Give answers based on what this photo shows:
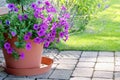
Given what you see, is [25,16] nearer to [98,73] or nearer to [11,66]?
[11,66]

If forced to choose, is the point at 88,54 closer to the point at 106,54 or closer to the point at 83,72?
the point at 106,54

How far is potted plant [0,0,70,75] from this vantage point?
3.96 metres

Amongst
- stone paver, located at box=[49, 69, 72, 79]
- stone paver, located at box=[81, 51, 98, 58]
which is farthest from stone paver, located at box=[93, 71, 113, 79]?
stone paver, located at box=[81, 51, 98, 58]

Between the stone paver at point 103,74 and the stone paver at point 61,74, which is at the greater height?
the stone paver at point 103,74

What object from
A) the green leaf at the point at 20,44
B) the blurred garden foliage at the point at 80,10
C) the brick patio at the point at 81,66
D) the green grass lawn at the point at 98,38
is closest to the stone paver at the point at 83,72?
the brick patio at the point at 81,66

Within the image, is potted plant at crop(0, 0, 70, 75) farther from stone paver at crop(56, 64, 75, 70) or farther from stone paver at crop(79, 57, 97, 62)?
stone paver at crop(79, 57, 97, 62)

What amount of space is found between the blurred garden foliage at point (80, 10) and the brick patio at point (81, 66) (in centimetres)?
128

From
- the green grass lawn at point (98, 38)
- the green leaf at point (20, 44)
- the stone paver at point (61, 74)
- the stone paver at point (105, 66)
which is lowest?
the green grass lawn at point (98, 38)

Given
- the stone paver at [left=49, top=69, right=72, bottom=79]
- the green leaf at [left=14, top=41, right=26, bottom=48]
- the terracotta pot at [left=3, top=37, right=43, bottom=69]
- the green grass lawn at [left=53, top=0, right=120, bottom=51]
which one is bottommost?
the green grass lawn at [left=53, top=0, right=120, bottom=51]

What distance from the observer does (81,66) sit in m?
4.57

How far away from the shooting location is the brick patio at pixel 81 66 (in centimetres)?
411

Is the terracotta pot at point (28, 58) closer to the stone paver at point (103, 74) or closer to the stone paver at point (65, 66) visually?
the stone paver at point (65, 66)

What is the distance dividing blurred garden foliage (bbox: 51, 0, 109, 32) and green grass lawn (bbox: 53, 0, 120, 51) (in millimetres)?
216

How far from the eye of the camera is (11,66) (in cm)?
423
